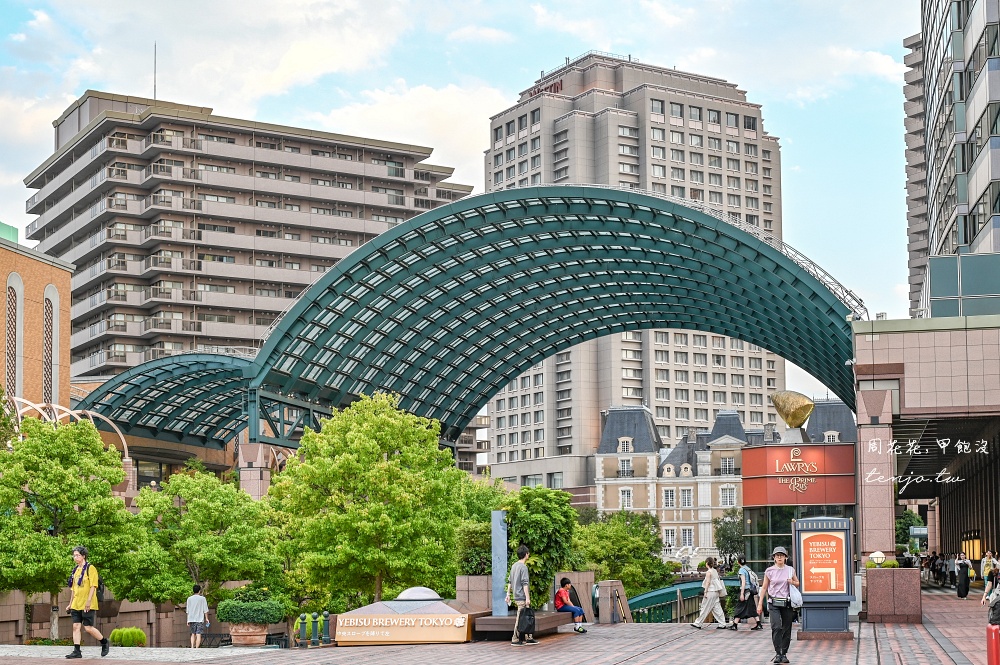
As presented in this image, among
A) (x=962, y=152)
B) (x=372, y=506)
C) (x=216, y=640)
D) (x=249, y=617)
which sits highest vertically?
(x=962, y=152)

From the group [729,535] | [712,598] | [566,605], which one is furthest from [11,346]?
[729,535]

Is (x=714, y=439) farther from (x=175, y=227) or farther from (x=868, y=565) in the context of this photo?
(x=868, y=565)

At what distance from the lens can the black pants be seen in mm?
21266

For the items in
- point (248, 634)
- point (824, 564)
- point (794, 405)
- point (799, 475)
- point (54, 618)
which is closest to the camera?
point (824, 564)

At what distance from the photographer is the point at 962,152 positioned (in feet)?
190

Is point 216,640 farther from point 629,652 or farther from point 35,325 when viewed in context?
point 35,325

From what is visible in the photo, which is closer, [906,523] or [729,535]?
A: [729,535]

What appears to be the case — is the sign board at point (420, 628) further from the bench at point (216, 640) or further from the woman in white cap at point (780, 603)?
the bench at point (216, 640)

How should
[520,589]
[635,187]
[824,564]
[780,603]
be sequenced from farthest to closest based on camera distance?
1. [635,187]
2. [824,564]
3. [520,589]
4. [780,603]

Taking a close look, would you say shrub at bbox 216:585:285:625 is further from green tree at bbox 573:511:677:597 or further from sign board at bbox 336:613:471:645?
green tree at bbox 573:511:677:597

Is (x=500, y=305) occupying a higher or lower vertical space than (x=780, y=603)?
higher

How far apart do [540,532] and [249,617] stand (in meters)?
13.1

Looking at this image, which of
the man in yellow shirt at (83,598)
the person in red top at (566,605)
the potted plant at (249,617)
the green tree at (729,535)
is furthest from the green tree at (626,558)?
the man in yellow shirt at (83,598)

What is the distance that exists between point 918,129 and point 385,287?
8597 centimetres
